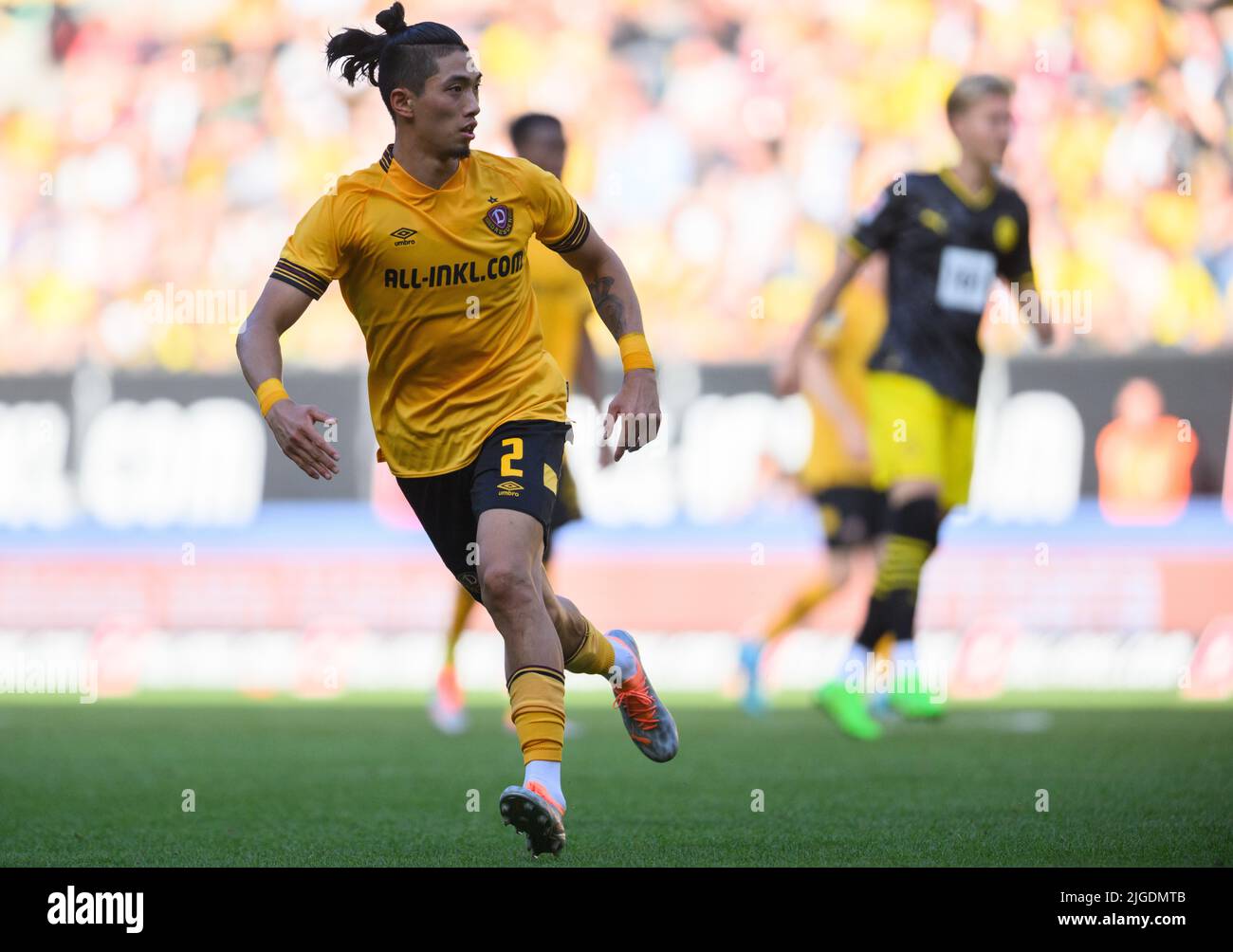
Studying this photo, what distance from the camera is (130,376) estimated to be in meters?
14.0

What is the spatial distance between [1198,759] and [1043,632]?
492cm

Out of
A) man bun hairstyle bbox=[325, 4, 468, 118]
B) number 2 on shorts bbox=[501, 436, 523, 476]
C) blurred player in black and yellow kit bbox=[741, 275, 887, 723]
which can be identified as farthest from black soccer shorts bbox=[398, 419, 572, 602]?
blurred player in black and yellow kit bbox=[741, 275, 887, 723]

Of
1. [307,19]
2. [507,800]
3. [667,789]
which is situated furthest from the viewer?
[307,19]

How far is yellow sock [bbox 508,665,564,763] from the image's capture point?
15.9 feet

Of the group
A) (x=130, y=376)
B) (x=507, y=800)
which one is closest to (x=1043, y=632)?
(x=130, y=376)

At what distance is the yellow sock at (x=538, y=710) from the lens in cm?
484

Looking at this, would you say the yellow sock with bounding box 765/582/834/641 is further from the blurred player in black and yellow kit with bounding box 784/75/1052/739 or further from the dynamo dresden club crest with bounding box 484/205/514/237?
the dynamo dresden club crest with bounding box 484/205/514/237

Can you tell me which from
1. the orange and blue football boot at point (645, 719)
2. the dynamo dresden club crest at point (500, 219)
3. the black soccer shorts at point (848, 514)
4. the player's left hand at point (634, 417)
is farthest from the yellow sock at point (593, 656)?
the black soccer shorts at point (848, 514)

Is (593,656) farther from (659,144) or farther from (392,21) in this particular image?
(659,144)

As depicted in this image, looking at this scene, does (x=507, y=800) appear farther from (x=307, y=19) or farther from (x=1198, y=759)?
(x=307, y=19)

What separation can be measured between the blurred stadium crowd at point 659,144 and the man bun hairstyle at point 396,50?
8514mm

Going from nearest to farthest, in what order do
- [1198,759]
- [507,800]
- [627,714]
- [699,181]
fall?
[507,800] → [627,714] → [1198,759] → [699,181]

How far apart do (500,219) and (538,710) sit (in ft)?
4.48

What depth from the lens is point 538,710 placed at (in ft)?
16.0
